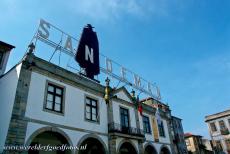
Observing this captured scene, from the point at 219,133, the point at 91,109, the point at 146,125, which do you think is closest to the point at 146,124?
the point at 146,125

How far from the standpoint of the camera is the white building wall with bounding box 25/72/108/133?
48.6 feet

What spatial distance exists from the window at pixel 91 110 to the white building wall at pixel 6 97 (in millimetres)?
6376

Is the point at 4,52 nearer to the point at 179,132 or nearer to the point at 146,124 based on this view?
the point at 146,124

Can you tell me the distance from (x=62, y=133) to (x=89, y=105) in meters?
4.22

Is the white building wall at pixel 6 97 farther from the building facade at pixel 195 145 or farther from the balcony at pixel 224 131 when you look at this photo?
the balcony at pixel 224 131

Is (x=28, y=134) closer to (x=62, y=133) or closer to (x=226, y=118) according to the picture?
(x=62, y=133)

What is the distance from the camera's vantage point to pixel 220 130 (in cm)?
4775

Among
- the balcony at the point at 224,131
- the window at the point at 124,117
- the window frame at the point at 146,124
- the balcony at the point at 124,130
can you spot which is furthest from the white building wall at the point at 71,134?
the balcony at the point at 224,131

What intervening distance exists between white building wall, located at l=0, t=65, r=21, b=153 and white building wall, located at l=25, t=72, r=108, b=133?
105 cm

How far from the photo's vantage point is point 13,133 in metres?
12.9

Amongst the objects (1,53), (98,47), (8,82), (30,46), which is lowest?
(8,82)

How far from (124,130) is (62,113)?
741 cm

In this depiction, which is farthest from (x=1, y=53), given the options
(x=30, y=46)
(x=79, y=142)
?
(x=79, y=142)

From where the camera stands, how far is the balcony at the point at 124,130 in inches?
782
